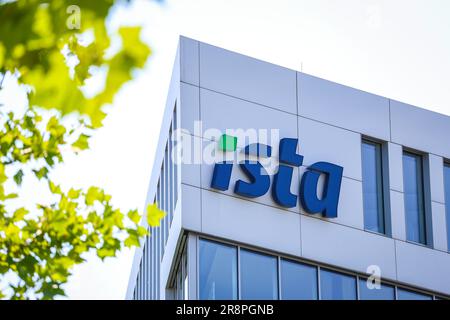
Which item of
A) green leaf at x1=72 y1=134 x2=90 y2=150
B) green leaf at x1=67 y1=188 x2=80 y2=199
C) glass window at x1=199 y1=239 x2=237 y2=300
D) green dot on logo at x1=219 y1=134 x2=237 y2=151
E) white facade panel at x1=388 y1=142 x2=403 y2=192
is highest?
white facade panel at x1=388 y1=142 x2=403 y2=192

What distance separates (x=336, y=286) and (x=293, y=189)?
2.06 m

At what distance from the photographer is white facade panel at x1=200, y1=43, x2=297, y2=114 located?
19.9m

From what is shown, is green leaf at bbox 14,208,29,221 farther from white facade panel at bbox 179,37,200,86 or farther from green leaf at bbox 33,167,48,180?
white facade panel at bbox 179,37,200,86

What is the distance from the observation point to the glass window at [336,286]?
65.4ft

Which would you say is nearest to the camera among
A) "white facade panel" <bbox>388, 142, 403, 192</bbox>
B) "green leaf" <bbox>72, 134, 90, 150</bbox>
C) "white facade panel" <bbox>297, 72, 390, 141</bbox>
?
"green leaf" <bbox>72, 134, 90, 150</bbox>

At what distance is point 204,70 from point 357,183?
12.8 ft

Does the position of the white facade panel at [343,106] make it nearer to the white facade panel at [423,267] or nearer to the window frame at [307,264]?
the white facade panel at [423,267]

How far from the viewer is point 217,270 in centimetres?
1898

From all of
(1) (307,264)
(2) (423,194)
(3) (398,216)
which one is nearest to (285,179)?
(1) (307,264)

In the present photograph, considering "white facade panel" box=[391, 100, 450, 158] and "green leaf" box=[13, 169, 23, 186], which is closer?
"green leaf" box=[13, 169, 23, 186]

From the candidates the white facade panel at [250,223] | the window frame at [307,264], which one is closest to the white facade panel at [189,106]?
the white facade panel at [250,223]

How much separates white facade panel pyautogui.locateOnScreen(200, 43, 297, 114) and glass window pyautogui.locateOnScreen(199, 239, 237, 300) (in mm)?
3065

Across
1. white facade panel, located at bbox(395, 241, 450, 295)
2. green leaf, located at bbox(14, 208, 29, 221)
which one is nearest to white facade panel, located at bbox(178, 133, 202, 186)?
white facade panel, located at bbox(395, 241, 450, 295)
